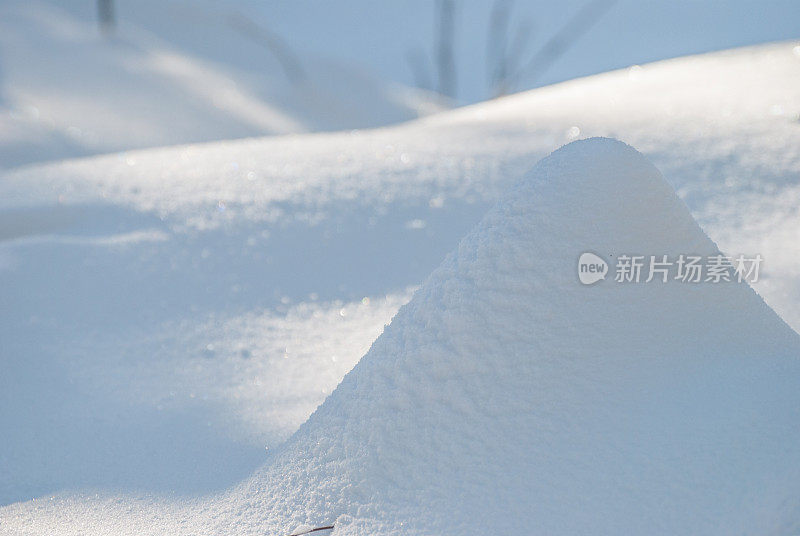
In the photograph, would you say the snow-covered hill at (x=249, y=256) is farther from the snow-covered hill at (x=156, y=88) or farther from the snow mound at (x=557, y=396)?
the snow-covered hill at (x=156, y=88)

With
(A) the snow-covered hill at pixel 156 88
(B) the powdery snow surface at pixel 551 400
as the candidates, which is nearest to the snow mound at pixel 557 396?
(B) the powdery snow surface at pixel 551 400

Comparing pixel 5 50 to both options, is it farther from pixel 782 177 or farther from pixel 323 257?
pixel 782 177

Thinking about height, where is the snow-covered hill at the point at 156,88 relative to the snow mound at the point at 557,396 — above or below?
above

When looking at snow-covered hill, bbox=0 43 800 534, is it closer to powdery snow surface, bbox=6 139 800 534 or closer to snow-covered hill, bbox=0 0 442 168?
powdery snow surface, bbox=6 139 800 534

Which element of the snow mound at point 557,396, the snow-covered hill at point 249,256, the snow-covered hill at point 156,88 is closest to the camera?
the snow mound at point 557,396

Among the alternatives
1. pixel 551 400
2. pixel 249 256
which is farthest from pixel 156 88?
pixel 551 400

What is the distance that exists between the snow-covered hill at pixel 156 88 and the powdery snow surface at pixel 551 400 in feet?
6.38

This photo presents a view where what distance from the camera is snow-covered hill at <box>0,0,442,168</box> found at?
2.58 m

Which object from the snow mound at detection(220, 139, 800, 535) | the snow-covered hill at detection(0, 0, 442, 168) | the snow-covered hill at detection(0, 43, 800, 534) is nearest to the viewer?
the snow mound at detection(220, 139, 800, 535)

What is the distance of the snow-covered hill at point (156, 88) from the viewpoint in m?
2.58

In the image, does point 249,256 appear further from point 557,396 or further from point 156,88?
point 156,88

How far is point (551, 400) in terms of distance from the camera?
0.68 meters

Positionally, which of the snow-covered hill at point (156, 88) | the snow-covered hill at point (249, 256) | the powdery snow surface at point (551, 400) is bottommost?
the powdery snow surface at point (551, 400)

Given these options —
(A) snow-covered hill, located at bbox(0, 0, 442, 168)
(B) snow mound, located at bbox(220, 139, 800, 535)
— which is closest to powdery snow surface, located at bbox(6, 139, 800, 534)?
(B) snow mound, located at bbox(220, 139, 800, 535)
